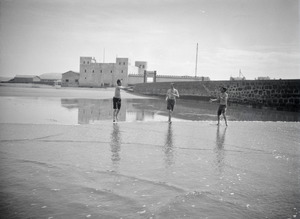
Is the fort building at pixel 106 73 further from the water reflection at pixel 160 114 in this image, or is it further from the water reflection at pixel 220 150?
the water reflection at pixel 220 150

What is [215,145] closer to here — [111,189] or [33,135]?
[111,189]

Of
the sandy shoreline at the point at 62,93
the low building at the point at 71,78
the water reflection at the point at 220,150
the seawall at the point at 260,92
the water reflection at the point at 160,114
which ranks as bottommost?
the water reflection at the point at 220,150

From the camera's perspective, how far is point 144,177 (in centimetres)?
386

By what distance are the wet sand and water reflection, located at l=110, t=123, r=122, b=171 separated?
0.7 inches

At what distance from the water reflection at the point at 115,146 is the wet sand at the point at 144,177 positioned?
0.02m

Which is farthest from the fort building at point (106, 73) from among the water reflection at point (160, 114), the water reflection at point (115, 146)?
the water reflection at point (115, 146)

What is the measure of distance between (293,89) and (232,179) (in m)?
13.8

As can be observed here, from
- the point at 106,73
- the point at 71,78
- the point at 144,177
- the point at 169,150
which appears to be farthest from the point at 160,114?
the point at 71,78

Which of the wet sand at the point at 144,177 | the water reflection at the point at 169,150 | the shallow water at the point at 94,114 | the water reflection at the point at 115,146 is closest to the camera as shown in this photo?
the wet sand at the point at 144,177

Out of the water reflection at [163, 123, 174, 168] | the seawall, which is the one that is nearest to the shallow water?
the seawall

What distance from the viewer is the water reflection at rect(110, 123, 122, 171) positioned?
15.1ft

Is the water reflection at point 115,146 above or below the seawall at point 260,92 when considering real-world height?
below

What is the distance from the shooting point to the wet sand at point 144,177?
2.87m

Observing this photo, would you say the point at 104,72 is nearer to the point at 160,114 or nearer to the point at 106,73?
the point at 106,73
